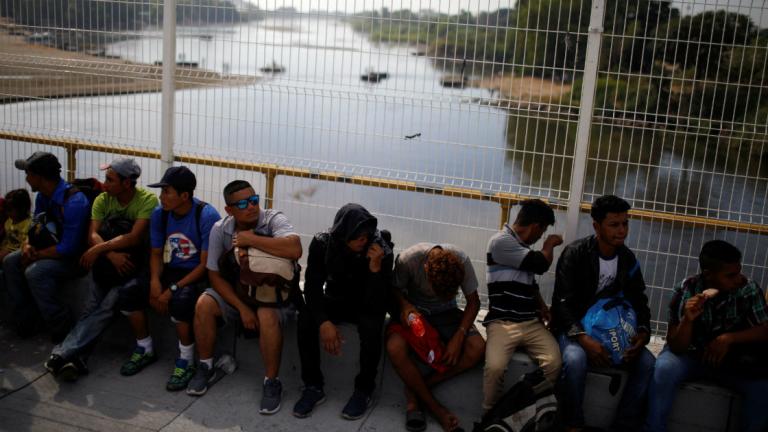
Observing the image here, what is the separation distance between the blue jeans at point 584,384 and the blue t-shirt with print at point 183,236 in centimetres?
253

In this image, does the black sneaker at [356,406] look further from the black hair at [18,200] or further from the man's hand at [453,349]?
the black hair at [18,200]

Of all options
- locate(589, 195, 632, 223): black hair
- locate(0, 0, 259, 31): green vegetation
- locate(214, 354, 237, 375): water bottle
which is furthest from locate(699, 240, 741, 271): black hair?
Answer: locate(0, 0, 259, 31): green vegetation

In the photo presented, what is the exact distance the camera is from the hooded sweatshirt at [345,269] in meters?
4.97

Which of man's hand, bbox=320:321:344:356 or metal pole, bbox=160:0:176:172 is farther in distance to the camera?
metal pole, bbox=160:0:176:172

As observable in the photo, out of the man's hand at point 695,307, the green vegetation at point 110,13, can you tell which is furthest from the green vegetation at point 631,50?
the green vegetation at point 110,13

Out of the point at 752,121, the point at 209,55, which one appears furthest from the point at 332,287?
the point at 752,121

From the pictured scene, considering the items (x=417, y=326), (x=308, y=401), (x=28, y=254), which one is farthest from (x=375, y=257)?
(x=28, y=254)

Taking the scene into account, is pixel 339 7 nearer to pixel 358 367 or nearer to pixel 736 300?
pixel 358 367

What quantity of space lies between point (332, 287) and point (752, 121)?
10.1ft

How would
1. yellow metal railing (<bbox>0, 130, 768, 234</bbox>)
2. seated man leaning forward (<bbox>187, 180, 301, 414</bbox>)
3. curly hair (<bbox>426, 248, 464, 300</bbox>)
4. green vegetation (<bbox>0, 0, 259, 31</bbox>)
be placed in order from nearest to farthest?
curly hair (<bbox>426, 248, 464, 300</bbox>)
seated man leaning forward (<bbox>187, 180, 301, 414</bbox>)
yellow metal railing (<bbox>0, 130, 768, 234</bbox>)
green vegetation (<bbox>0, 0, 259, 31</bbox>)

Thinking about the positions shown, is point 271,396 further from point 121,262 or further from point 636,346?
point 636,346

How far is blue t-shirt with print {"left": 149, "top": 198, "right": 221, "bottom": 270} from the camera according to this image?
17.7 feet

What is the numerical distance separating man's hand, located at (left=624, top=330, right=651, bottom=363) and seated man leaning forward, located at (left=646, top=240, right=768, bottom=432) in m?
0.13

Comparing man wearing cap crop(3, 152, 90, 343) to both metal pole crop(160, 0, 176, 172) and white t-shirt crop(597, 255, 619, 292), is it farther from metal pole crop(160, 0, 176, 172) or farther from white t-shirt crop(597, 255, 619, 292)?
white t-shirt crop(597, 255, 619, 292)
